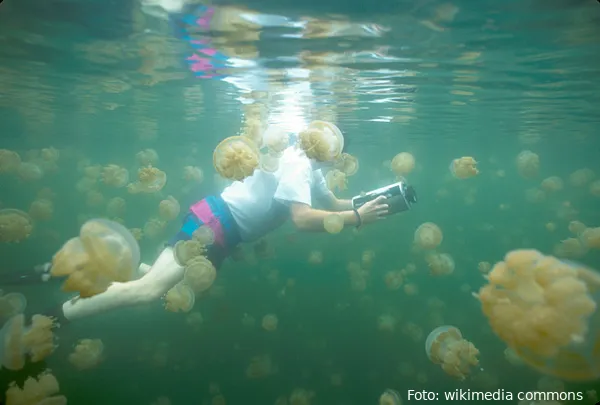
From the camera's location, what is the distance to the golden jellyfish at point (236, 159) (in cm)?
457

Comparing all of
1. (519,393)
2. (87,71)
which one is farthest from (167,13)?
→ (519,393)

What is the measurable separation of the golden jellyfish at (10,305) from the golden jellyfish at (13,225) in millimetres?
904

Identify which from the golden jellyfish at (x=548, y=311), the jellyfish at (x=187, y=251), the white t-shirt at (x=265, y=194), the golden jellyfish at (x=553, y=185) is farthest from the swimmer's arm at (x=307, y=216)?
the golden jellyfish at (x=553, y=185)

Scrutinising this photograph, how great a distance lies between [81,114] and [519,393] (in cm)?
1780

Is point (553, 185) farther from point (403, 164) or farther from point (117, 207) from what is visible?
point (117, 207)

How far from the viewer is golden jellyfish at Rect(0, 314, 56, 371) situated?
14.4 ft

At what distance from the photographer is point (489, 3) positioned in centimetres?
493

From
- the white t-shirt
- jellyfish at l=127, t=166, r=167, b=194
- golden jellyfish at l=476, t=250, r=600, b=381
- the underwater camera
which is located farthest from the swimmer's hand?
jellyfish at l=127, t=166, r=167, b=194

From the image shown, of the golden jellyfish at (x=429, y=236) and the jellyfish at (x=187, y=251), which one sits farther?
the golden jellyfish at (x=429, y=236)

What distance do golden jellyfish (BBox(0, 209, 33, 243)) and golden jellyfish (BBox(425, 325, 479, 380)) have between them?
22.1 ft

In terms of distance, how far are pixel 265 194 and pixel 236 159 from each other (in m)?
0.64

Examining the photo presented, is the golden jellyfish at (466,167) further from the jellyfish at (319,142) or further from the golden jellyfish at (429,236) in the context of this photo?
the jellyfish at (319,142)

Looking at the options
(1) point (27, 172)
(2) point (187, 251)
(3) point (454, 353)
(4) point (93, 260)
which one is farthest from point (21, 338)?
(1) point (27, 172)

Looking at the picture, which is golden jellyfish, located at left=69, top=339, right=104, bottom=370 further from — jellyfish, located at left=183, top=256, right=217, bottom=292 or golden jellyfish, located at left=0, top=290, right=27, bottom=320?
jellyfish, located at left=183, top=256, right=217, bottom=292
